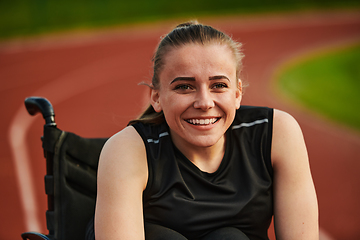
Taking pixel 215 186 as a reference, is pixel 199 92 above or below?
above

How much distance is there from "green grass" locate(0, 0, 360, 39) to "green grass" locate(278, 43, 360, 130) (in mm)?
5766

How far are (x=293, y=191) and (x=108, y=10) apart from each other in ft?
50.4

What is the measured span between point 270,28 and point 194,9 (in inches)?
121

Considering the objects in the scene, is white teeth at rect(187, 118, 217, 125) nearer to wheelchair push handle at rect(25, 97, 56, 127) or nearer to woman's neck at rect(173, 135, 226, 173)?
woman's neck at rect(173, 135, 226, 173)

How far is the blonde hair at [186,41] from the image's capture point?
1.90 metres

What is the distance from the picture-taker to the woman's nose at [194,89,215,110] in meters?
1.82

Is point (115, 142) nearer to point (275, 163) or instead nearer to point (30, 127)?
point (275, 163)

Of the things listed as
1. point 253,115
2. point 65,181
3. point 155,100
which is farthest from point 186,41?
point 65,181

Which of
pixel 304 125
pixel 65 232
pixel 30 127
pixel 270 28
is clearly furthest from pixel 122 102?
pixel 270 28

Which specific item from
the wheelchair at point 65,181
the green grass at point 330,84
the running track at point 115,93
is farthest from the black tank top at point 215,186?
the green grass at point 330,84

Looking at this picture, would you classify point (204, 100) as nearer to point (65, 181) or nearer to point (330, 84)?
point (65, 181)

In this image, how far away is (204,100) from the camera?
1.83 meters

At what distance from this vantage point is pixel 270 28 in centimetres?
1538

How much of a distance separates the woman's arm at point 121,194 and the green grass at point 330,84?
580cm
